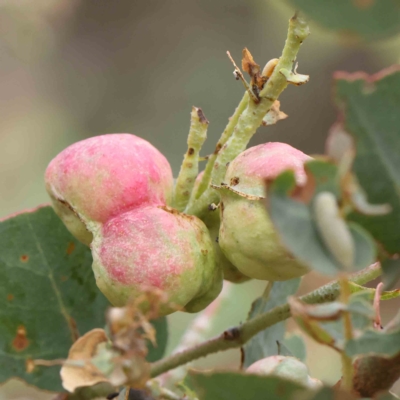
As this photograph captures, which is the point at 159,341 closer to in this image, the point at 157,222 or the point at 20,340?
the point at 20,340

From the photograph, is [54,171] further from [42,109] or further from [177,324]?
[42,109]

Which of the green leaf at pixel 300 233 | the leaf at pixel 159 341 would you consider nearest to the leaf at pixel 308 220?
the green leaf at pixel 300 233

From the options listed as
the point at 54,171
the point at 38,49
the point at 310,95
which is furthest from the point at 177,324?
the point at 38,49

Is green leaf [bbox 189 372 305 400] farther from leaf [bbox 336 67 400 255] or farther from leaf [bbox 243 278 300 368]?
leaf [bbox 243 278 300 368]

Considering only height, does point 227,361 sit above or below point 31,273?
below

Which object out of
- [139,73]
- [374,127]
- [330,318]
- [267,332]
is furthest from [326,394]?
[139,73]

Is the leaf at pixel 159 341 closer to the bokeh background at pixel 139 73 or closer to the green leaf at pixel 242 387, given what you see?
the green leaf at pixel 242 387
